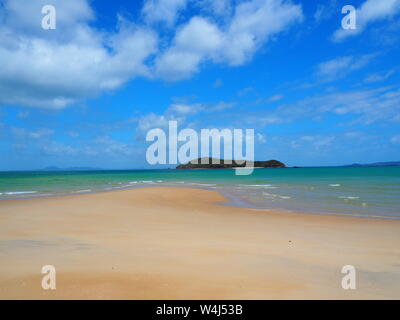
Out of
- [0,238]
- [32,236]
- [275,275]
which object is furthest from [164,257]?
[0,238]

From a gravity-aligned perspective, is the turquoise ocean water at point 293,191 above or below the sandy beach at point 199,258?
below

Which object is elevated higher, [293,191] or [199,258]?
[199,258]

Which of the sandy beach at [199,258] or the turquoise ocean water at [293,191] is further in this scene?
the turquoise ocean water at [293,191]

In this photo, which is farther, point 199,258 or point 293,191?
point 293,191

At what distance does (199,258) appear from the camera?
6027 millimetres

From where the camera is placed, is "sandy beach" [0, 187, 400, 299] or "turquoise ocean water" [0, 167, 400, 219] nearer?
"sandy beach" [0, 187, 400, 299]

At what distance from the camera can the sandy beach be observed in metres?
4.38

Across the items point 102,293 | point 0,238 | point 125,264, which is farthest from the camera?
point 0,238

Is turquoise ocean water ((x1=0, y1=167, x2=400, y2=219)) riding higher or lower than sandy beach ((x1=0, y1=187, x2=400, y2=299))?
lower

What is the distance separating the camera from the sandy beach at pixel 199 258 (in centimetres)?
438

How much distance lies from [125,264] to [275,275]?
3.28m
